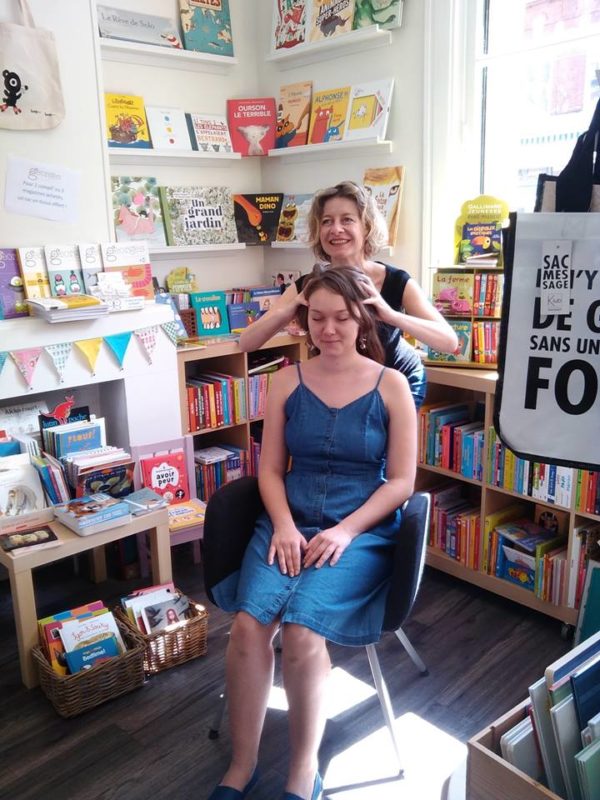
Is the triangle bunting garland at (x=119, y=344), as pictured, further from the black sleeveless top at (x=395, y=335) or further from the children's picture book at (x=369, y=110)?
the children's picture book at (x=369, y=110)

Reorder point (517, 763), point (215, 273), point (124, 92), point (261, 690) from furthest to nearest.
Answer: point (215, 273) < point (124, 92) < point (261, 690) < point (517, 763)

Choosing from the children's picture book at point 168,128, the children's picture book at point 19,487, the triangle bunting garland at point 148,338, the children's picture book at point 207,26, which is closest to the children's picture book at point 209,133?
the children's picture book at point 168,128

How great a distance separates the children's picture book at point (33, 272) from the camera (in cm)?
251

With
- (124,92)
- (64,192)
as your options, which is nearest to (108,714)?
(64,192)

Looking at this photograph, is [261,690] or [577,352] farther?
[261,690]

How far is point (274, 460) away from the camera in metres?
1.96

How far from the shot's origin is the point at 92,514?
2268 millimetres

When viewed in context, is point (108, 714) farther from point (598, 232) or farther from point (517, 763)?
point (598, 232)

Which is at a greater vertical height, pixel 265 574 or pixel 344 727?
pixel 265 574

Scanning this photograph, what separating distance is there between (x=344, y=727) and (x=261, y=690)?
45cm

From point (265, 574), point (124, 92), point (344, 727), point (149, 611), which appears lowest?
point (344, 727)

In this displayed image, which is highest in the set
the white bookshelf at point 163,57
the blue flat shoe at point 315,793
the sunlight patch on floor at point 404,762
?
the white bookshelf at point 163,57

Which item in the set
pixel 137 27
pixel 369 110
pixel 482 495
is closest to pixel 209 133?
pixel 137 27

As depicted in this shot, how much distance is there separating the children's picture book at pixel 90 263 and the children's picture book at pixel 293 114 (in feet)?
4.05
